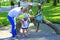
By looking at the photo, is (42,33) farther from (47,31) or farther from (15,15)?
(15,15)

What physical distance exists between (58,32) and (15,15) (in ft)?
8.08

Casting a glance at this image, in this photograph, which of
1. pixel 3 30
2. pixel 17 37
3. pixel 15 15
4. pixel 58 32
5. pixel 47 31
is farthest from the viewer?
pixel 3 30

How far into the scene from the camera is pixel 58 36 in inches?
A: 428

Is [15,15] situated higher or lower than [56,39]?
higher

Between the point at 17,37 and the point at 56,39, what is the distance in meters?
1.69

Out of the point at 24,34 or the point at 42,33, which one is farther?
the point at 42,33

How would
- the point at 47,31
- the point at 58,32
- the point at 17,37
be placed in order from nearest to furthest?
the point at 17,37, the point at 58,32, the point at 47,31

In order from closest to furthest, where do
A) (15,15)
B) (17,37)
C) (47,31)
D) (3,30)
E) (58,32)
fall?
(15,15) < (17,37) < (58,32) < (47,31) < (3,30)

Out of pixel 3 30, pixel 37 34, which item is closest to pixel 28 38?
pixel 37 34

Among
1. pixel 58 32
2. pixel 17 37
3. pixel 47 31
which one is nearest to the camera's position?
pixel 17 37

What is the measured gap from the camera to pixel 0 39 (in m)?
10.5

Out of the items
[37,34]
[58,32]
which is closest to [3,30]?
[37,34]

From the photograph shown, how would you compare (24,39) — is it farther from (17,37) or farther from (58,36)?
(58,36)

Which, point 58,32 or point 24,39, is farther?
point 58,32
